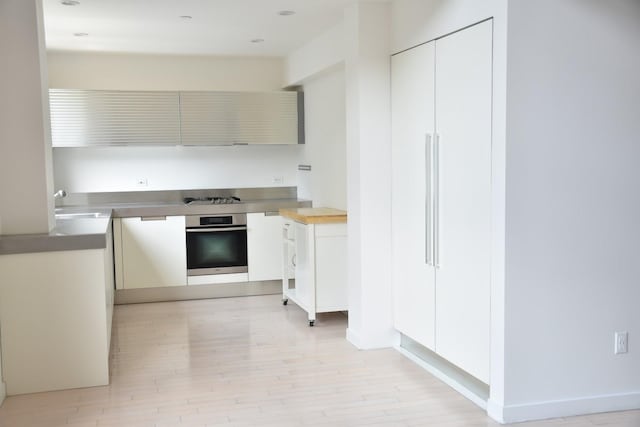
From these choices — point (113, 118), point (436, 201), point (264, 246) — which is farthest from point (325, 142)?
point (436, 201)

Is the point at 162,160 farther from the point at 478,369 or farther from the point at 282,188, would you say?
the point at 478,369

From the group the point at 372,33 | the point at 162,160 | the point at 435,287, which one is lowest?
the point at 435,287

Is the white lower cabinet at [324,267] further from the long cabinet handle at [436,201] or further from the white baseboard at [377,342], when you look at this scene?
the long cabinet handle at [436,201]

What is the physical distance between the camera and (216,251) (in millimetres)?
6781

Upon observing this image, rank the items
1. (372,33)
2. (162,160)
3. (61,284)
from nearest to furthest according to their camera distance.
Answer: (61,284) < (372,33) < (162,160)

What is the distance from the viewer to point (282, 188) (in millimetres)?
7559

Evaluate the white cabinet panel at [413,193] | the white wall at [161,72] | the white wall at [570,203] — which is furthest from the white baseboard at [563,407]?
the white wall at [161,72]

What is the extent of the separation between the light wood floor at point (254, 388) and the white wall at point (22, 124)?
3.55 feet

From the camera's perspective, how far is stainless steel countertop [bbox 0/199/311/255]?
4.01m

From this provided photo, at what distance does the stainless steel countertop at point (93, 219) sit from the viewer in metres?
4.01

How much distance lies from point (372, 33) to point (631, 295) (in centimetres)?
238

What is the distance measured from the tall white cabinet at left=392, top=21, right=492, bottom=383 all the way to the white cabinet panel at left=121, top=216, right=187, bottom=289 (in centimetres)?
262

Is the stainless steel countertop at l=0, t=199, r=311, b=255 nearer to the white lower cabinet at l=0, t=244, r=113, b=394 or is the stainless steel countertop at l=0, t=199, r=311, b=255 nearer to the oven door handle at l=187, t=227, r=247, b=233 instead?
the white lower cabinet at l=0, t=244, r=113, b=394

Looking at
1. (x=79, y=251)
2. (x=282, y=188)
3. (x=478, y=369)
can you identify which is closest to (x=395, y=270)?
(x=478, y=369)
